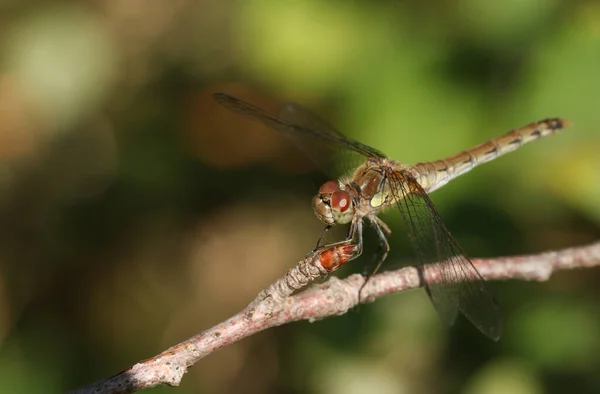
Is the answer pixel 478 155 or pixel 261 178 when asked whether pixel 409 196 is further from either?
pixel 261 178

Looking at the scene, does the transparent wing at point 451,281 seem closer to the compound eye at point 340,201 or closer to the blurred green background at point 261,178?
the compound eye at point 340,201

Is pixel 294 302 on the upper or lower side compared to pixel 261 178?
upper

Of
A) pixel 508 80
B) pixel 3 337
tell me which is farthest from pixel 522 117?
pixel 3 337

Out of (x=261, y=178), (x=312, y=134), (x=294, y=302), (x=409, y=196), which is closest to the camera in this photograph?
(x=294, y=302)

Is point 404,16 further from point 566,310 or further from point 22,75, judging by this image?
point 22,75

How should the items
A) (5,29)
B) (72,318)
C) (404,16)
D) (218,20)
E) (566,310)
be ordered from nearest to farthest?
1. (566,310)
2. (404,16)
3. (72,318)
4. (5,29)
5. (218,20)

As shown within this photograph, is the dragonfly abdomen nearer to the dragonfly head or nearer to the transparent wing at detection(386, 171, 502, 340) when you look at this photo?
the transparent wing at detection(386, 171, 502, 340)

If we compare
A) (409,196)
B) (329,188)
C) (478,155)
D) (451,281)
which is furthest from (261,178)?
(451,281)
